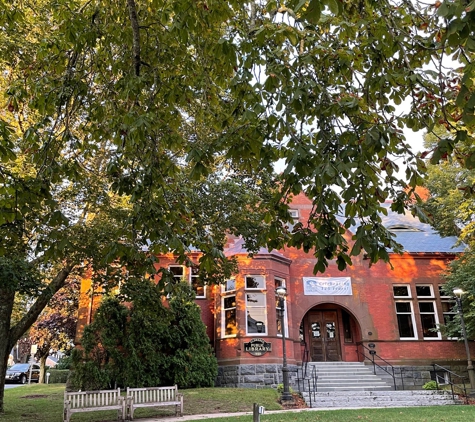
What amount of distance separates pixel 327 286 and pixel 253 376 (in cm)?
560

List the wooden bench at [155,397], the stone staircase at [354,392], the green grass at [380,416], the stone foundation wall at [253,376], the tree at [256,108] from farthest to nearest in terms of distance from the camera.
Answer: the stone foundation wall at [253,376] → the stone staircase at [354,392] → the wooden bench at [155,397] → the green grass at [380,416] → the tree at [256,108]

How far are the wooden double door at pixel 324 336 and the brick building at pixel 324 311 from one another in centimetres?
5

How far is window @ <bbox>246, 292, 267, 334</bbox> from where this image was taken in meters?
18.2

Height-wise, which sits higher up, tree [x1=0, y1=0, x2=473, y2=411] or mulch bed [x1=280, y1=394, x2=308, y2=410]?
tree [x1=0, y1=0, x2=473, y2=411]

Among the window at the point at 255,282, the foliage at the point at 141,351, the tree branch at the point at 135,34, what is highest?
the tree branch at the point at 135,34

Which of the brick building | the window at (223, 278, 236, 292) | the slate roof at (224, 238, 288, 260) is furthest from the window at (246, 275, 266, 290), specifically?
the slate roof at (224, 238, 288, 260)

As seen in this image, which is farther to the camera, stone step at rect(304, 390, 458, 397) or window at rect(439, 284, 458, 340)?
window at rect(439, 284, 458, 340)

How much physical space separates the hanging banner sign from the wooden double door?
1.35m

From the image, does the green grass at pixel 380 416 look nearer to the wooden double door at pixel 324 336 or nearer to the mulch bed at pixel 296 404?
the mulch bed at pixel 296 404

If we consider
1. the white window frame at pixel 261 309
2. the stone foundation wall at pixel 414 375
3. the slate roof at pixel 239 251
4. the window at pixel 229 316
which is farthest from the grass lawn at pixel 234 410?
the stone foundation wall at pixel 414 375

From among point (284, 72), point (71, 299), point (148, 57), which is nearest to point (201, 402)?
point (148, 57)

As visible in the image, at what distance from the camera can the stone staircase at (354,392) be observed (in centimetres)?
1401

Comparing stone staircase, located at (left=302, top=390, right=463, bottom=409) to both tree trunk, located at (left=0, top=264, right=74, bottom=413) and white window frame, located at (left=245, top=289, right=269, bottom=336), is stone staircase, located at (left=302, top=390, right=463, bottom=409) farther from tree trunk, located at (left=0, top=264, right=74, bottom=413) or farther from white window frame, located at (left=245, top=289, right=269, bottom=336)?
tree trunk, located at (left=0, top=264, right=74, bottom=413)

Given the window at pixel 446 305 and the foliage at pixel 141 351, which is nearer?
the foliage at pixel 141 351
